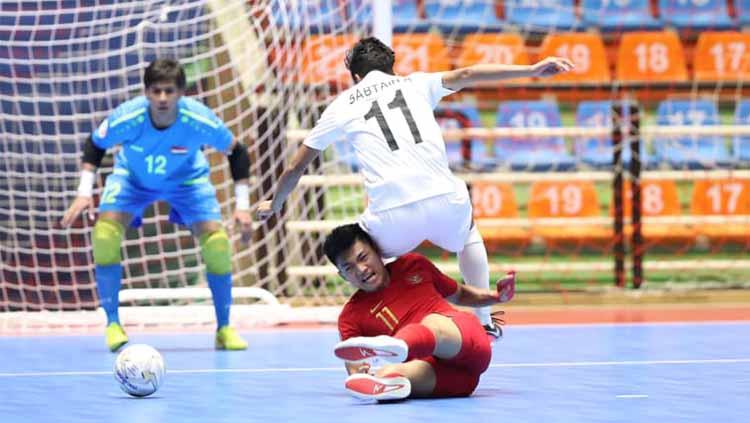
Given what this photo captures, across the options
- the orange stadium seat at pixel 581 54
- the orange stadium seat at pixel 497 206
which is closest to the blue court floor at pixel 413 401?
the orange stadium seat at pixel 497 206

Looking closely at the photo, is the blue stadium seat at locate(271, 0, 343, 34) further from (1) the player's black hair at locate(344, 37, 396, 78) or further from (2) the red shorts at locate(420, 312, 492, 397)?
(2) the red shorts at locate(420, 312, 492, 397)

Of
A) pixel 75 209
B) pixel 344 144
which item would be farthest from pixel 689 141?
pixel 75 209

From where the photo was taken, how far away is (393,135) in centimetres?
498

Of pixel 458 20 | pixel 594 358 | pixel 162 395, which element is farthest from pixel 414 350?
pixel 458 20

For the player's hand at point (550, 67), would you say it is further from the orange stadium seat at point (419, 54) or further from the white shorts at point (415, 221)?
the orange stadium seat at point (419, 54)

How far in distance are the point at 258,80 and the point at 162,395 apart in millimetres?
4776

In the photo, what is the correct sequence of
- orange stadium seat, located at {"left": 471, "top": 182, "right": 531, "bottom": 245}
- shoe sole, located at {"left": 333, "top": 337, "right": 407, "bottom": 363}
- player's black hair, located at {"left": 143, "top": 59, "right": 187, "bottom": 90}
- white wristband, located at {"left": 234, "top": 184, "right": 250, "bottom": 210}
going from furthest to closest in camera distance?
1. orange stadium seat, located at {"left": 471, "top": 182, "right": 531, "bottom": 245}
2. white wristband, located at {"left": 234, "top": 184, "right": 250, "bottom": 210}
3. player's black hair, located at {"left": 143, "top": 59, "right": 187, "bottom": 90}
4. shoe sole, located at {"left": 333, "top": 337, "right": 407, "bottom": 363}

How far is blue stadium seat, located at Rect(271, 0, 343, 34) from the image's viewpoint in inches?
356

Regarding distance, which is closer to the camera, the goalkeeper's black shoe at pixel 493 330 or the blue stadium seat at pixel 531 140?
the goalkeeper's black shoe at pixel 493 330

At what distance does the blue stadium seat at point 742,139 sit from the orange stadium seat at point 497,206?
1.80 meters

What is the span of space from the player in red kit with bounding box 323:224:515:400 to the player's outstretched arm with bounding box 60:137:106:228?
2201mm

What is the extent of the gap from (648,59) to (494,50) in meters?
1.24

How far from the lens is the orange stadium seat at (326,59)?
9.39 meters

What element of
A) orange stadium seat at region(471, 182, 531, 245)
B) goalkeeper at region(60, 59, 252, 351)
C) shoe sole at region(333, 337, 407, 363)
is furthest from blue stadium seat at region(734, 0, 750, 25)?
shoe sole at region(333, 337, 407, 363)
